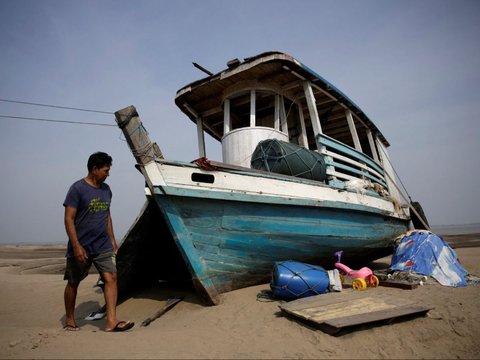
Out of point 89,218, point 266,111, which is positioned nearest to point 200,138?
point 266,111

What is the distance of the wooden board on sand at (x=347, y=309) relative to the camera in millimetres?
2369

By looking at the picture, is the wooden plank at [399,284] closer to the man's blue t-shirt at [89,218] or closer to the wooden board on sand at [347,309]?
the wooden board on sand at [347,309]

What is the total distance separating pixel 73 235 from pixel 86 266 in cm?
40

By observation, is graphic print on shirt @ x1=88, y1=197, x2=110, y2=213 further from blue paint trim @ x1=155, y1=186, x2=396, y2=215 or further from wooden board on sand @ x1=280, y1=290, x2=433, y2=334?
wooden board on sand @ x1=280, y1=290, x2=433, y2=334

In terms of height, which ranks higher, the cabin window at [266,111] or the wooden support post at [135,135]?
the cabin window at [266,111]

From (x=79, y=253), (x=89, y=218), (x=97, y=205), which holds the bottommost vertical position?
(x=79, y=253)

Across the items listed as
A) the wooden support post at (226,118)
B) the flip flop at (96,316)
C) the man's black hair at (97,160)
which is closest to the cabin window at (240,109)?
the wooden support post at (226,118)

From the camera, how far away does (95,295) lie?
Answer: 4895mm

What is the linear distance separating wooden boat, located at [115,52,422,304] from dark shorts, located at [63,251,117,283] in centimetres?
71

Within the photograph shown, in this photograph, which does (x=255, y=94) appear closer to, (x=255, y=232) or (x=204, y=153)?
(x=204, y=153)

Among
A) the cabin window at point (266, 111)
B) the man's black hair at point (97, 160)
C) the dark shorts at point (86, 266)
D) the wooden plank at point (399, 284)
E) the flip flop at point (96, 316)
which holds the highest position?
the cabin window at point (266, 111)

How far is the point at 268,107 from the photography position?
662 cm

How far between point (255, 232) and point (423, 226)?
715 centimetres

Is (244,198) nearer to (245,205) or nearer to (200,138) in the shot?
(245,205)
